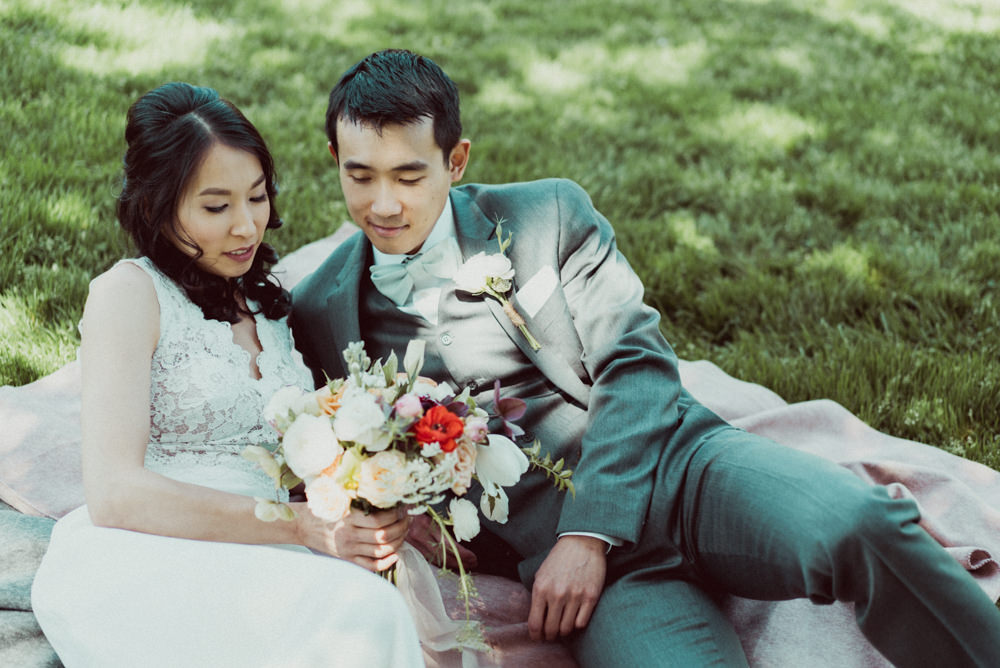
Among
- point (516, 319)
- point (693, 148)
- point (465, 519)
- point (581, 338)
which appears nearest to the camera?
point (465, 519)

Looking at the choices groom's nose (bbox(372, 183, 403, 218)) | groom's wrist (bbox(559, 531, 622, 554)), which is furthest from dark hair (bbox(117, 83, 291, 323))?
groom's wrist (bbox(559, 531, 622, 554))

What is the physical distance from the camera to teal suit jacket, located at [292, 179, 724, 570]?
3.10m

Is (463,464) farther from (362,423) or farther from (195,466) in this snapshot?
(195,466)

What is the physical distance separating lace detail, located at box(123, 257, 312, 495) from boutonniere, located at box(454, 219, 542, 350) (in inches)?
30.3

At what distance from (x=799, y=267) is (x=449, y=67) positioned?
372cm

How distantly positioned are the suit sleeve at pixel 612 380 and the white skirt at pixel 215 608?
Answer: 843mm

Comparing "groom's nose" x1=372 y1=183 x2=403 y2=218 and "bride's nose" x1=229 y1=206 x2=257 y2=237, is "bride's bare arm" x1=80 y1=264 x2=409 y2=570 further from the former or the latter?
"groom's nose" x1=372 y1=183 x2=403 y2=218

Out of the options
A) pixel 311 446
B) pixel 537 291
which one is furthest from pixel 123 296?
pixel 537 291

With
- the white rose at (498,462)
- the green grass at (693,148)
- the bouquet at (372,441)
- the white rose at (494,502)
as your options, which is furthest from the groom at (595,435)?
the green grass at (693,148)

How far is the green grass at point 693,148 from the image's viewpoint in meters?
4.89

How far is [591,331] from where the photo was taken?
3436 mm

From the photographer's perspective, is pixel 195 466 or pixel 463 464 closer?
pixel 463 464

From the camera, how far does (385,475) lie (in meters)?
2.39

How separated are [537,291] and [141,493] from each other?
153 centimetres
